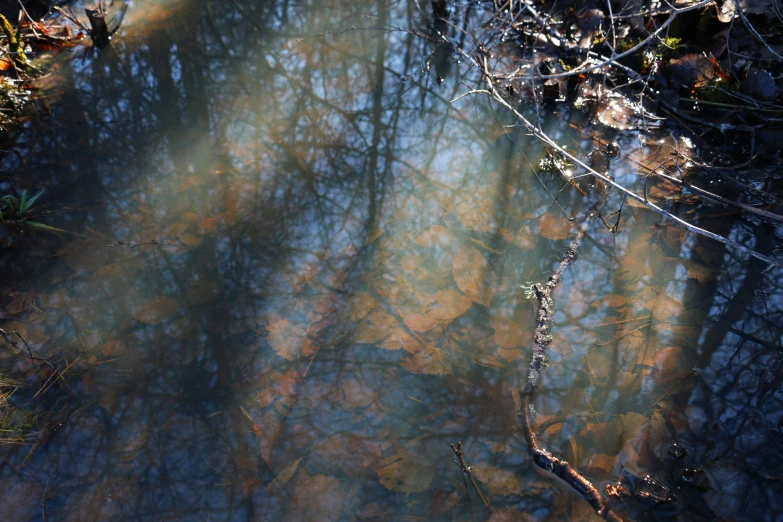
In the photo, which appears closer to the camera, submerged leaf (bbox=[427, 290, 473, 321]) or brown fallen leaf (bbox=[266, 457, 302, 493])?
brown fallen leaf (bbox=[266, 457, 302, 493])

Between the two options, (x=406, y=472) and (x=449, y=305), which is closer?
(x=406, y=472)

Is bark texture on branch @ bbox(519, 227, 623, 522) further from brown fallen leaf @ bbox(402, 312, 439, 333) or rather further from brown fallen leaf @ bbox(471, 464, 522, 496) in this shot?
brown fallen leaf @ bbox(402, 312, 439, 333)

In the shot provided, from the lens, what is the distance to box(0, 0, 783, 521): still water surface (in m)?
1.99

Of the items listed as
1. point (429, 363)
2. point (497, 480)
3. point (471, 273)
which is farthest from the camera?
point (471, 273)

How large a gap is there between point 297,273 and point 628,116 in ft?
7.84

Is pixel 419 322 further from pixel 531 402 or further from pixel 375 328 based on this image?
pixel 531 402

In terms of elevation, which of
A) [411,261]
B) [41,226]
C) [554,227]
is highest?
[554,227]

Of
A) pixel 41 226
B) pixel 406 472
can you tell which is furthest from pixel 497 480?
pixel 41 226

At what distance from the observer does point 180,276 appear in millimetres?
2648

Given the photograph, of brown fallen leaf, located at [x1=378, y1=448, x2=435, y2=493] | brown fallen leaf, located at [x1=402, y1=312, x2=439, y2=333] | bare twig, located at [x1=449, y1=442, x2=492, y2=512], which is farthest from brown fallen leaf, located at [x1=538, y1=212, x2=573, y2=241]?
brown fallen leaf, located at [x1=378, y1=448, x2=435, y2=493]

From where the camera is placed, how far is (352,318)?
246 centimetres

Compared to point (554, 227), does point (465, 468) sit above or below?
below

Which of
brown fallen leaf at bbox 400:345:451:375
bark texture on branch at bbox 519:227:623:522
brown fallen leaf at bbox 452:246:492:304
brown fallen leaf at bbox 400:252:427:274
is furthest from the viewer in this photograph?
brown fallen leaf at bbox 400:252:427:274

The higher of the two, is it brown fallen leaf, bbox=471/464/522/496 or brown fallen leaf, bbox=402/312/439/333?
brown fallen leaf, bbox=402/312/439/333
